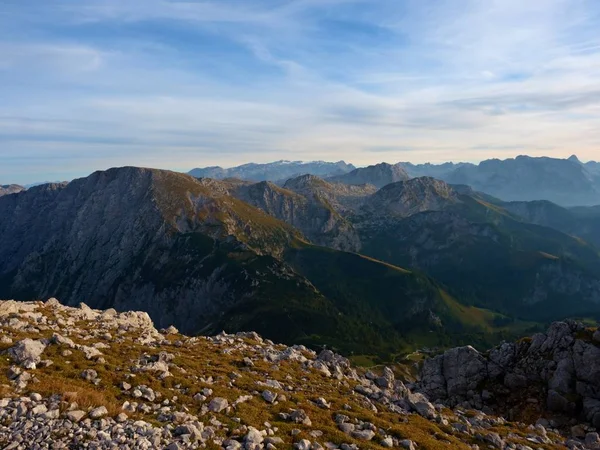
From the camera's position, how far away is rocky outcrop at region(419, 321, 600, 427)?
56344 millimetres

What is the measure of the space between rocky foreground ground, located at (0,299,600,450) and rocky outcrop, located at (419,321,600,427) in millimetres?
6425

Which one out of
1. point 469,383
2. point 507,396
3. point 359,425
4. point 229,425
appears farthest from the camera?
point 469,383

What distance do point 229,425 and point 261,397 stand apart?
650 cm

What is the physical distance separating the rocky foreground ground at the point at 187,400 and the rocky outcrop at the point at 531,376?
21.1ft

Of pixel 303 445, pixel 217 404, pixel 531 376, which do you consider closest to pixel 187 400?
pixel 217 404

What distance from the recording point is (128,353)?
115 ft

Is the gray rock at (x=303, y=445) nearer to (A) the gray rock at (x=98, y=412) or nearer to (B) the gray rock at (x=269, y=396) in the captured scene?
(B) the gray rock at (x=269, y=396)

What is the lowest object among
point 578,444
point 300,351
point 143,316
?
point 578,444

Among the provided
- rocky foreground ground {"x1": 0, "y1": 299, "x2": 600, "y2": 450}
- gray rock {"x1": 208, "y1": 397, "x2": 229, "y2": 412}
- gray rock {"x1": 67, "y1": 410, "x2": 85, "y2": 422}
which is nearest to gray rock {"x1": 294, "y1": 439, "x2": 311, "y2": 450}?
rocky foreground ground {"x1": 0, "y1": 299, "x2": 600, "y2": 450}

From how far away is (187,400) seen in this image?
27.4m

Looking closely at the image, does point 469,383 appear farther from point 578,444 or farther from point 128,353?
point 128,353

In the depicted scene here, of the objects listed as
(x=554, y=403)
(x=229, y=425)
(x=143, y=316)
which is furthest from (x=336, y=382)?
(x=554, y=403)

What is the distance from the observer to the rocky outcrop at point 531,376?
185 feet

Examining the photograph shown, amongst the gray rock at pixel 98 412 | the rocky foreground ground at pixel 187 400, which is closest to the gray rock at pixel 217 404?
the rocky foreground ground at pixel 187 400
